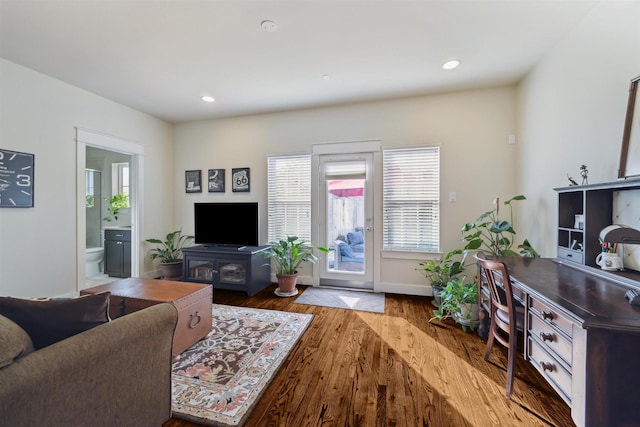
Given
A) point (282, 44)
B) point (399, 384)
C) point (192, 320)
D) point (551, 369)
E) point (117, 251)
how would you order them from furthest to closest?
1. point (117, 251)
2. point (282, 44)
3. point (192, 320)
4. point (399, 384)
5. point (551, 369)

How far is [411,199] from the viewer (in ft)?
11.2

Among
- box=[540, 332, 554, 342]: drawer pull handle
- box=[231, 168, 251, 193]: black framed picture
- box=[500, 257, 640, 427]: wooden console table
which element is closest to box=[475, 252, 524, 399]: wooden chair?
box=[500, 257, 640, 427]: wooden console table

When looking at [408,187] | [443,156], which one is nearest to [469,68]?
[443,156]

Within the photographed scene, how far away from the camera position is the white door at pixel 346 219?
3.56 metres

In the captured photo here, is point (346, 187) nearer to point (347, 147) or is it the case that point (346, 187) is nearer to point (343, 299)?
point (347, 147)

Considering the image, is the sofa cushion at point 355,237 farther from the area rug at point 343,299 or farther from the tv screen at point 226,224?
A: the tv screen at point 226,224

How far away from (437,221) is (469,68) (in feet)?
5.77

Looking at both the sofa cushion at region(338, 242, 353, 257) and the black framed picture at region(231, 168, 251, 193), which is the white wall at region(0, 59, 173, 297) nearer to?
the black framed picture at region(231, 168, 251, 193)

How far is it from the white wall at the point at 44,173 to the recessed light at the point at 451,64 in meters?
4.24

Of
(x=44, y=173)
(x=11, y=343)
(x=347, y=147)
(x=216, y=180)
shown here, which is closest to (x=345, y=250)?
(x=347, y=147)

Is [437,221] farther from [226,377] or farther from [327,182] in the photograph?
[226,377]

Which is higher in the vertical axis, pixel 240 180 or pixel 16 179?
pixel 240 180

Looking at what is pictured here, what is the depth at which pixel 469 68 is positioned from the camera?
105 inches

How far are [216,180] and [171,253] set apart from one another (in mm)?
1400
